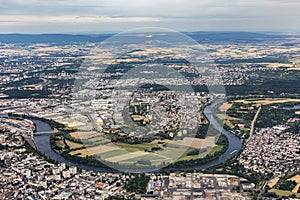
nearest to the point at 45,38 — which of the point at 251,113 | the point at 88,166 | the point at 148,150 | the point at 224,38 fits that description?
the point at 224,38

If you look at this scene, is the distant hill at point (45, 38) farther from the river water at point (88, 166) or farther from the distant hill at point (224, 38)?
the river water at point (88, 166)

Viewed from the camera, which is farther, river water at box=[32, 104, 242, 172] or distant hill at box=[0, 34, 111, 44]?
distant hill at box=[0, 34, 111, 44]

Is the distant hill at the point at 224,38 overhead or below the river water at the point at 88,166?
overhead

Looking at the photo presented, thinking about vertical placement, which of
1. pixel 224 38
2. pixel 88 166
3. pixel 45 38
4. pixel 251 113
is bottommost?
pixel 88 166

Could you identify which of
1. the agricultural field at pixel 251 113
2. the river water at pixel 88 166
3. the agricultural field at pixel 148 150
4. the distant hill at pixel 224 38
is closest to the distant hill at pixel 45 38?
the distant hill at pixel 224 38

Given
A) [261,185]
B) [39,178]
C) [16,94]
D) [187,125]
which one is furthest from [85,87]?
[261,185]

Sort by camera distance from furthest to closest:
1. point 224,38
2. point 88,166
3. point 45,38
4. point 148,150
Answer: point 45,38 → point 224,38 → point 148,150 → point 88,166

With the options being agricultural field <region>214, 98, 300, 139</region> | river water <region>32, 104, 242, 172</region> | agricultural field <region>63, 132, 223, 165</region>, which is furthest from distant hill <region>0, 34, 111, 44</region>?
agricultural field <region>63, 132, 223, 165</region>

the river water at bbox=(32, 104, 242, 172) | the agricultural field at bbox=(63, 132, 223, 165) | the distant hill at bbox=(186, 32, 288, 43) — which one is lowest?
the river water at bbox=(32, 104, 242, 172)

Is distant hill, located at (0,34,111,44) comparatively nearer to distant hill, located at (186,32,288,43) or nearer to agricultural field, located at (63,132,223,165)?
distant hill, located at (186,32,288,43)

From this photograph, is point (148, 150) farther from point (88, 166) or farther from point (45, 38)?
point (45, 38)

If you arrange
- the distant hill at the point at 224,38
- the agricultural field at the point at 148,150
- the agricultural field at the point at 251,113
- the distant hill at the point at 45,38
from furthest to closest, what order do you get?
1. the distant hill at the point at 45,38
2. the distant hill at the point at 224,38
3. the agricultural field at the point at 251,113
4. the agricultural field at the point at 148,150
